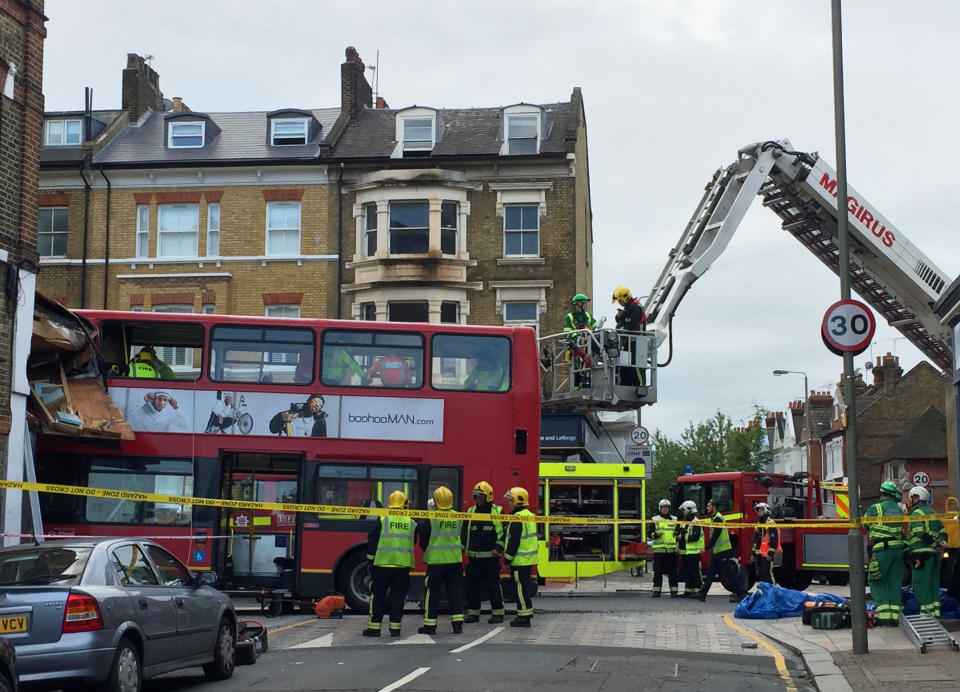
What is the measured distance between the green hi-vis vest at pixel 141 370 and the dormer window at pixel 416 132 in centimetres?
1785

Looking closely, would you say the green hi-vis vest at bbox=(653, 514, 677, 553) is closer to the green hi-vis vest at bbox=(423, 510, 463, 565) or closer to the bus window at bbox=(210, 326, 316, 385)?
the bus window at bbox=(210, 326, 316, 385)

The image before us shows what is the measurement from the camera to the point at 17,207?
1928 centimetres

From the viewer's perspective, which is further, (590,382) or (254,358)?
(590,382)

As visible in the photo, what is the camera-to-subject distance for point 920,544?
14.0 meters

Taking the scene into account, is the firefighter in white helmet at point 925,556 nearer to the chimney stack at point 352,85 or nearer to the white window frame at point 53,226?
the chimney stack at point 352,85

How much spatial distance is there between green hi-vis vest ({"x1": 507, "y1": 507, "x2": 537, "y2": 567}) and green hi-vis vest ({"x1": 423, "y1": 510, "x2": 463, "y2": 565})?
3.06 ft

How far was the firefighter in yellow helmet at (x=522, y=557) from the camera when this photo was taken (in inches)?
642

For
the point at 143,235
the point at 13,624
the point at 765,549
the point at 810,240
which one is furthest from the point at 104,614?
the point at 143,235

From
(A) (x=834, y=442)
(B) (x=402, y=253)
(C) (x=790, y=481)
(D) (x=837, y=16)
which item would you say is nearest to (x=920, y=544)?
(D) (x=837, y=16)

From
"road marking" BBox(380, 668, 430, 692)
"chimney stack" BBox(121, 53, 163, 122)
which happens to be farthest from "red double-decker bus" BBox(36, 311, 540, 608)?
"chimney stack" BBox(121, 53, 163, 122)

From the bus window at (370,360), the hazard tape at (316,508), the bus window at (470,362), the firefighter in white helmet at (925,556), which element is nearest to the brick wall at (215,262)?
the bus window at (370,360)

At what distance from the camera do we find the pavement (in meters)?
10.8

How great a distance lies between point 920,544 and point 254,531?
10.3 m

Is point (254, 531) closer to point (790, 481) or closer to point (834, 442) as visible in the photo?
point (790, 481)
